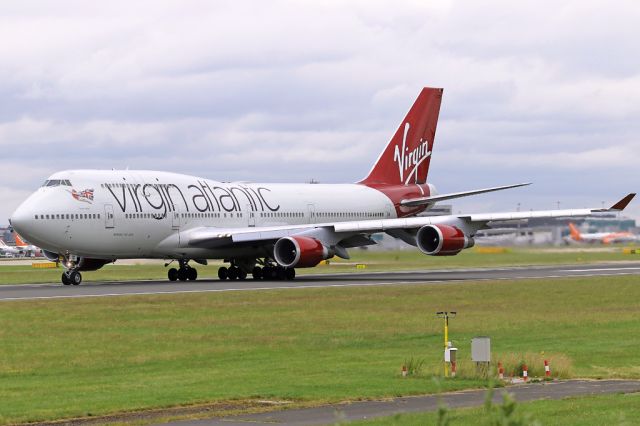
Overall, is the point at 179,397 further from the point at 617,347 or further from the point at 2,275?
the point at 2,275

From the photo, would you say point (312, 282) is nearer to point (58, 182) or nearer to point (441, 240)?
point (441, 240)

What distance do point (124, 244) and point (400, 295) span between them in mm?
14570

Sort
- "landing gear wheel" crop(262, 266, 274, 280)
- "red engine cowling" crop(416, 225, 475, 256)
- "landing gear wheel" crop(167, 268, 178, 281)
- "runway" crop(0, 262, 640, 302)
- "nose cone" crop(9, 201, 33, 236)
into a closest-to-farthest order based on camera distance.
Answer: "runway" crop(0, 262, 640, 302), "nose cone" crop(9, 201, 33, 236), "red engine cowling" crop(416, 225, 475, 256), "landing gear wheel" crop(167, 268, 178, 281), "landing gear wheel" crop(262, 266, 274, 280)

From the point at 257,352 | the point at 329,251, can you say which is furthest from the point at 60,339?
the point at 329,251

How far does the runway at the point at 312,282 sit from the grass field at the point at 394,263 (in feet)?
22.2

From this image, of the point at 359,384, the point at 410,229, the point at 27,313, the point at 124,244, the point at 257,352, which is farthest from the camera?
the point at 410,229

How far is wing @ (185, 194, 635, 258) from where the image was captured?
56125 millimetres

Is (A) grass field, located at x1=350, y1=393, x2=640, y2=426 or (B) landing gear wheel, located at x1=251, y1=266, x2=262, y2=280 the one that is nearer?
(A) grass field, located at x1=350, y1=393, x2=640, y2=426

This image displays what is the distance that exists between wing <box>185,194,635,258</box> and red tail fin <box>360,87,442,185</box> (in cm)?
1161

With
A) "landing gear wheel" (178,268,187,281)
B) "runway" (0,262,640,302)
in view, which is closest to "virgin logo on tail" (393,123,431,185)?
"runway" (0,262,640,302)

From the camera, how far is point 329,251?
56688mm

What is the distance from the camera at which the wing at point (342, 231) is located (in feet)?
184

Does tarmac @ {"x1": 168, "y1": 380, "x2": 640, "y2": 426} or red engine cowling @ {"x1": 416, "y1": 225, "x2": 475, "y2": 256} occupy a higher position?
red engine cowling @ {"x1": 416, "y1": 225, "x2": 475, "y2": 256}

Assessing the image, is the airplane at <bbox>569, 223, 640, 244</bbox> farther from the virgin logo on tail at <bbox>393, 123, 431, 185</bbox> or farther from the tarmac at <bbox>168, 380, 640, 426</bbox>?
the tarmac at <bbox>168, 380, 640, 426</bbox>
